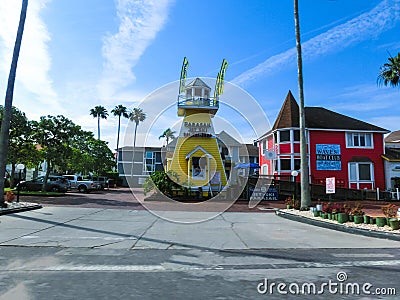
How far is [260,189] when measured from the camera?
80.7 feet

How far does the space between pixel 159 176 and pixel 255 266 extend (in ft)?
58.7

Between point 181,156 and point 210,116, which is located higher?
point 210,116

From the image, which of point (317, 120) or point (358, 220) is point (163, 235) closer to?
point (358, 220)

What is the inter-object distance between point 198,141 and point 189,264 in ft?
70.3

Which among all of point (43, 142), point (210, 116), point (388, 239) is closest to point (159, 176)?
point (210, 116)

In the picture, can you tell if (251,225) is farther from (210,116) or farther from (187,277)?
(210,116)

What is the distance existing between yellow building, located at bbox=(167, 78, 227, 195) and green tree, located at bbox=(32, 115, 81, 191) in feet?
28.9

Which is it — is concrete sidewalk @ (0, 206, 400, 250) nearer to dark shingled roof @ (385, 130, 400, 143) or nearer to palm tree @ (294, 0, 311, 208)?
palm tree @ (294, 0, 311, 208)

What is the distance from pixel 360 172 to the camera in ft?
95.6

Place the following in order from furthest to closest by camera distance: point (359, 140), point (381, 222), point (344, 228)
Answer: point (359, 140) < point (344, 228) < point (381, 222)

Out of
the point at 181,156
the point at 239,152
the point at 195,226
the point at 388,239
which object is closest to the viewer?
the point at 388,239

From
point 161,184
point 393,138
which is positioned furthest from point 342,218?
point 393,138

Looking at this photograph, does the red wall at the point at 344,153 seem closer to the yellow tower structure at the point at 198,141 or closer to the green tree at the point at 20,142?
the yellow tower structure at the point at 198,141

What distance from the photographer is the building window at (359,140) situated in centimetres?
2986
